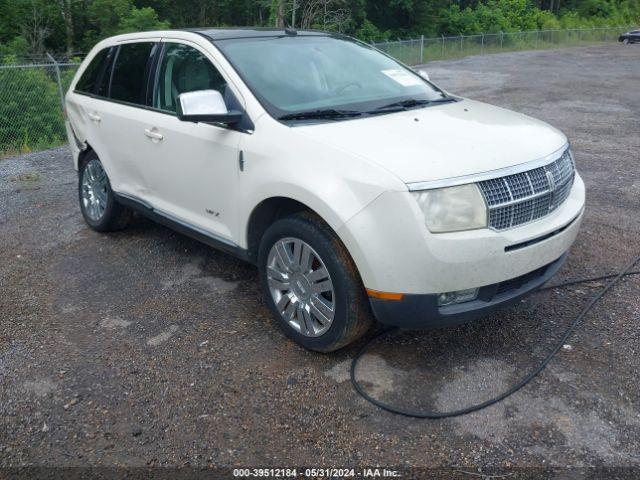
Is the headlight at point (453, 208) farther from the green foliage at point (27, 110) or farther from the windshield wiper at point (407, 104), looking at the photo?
the green foliage at point (27, 110)

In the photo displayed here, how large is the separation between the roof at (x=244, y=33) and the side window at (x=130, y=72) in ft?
1.73

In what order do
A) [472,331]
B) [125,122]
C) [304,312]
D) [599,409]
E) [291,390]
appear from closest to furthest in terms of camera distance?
[599,409] < [291,390] < [304,312] < [472,331] < [125,122]

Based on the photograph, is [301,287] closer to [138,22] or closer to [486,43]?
[486,43]

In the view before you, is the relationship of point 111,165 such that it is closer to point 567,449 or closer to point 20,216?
point 20,216

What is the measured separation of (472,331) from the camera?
4.01 meters

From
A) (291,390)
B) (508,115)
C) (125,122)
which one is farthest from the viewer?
(125,122)

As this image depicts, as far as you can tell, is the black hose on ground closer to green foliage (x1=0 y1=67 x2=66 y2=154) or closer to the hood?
the hood

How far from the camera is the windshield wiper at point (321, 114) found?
3.88 m

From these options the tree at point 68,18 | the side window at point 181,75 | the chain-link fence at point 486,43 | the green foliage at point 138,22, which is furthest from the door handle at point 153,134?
the tree at point 68,18

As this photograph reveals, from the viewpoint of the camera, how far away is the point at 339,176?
3.37 m

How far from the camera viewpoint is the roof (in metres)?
4.55

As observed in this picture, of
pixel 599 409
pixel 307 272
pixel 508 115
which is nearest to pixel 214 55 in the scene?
pixel 307 272

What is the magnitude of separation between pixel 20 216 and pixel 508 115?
5076mm

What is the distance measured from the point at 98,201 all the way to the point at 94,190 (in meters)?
0.12
